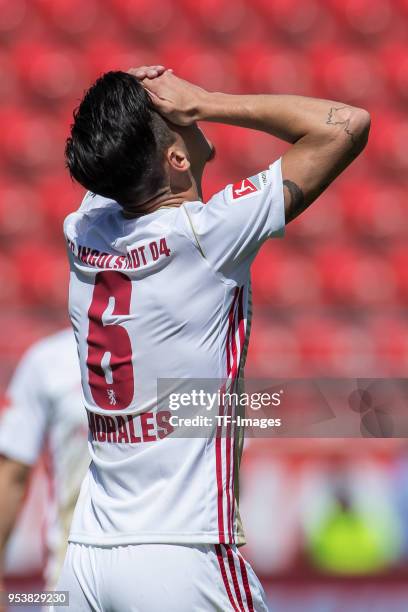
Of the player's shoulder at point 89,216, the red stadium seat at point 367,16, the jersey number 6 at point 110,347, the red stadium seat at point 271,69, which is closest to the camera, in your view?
the jersey number 6 at point 110,347

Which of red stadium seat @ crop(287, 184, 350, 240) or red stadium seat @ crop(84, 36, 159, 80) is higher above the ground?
red stadium seat @ crop(84, 36, 159, 80)

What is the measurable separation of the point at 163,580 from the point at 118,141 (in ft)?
2.96

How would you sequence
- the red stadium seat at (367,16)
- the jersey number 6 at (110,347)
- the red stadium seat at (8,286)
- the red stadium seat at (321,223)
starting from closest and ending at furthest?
the jersey number 6 at (110,347)
the red stadium seat at (8,286)
the red stadium seat at (321,223)
the red stadium seat at (367,16)

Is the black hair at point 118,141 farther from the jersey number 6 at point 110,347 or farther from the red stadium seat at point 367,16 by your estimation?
the red stadium seat at point 367,16

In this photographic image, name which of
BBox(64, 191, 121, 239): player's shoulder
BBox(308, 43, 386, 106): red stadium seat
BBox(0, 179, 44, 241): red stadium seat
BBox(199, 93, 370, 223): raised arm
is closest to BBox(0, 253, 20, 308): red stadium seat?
BBox(0, 179, 44, 241): red stadium seat

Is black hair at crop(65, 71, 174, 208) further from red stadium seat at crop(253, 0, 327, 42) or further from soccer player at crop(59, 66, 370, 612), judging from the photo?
red stadium seat at crop(253, 0, 327, 42)

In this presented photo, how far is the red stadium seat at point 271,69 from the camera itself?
793cm

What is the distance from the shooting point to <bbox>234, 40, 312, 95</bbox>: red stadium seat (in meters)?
7.93

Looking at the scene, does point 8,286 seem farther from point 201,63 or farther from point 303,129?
point 303,129

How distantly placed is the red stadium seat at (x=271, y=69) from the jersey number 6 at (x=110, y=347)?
593 centimetres

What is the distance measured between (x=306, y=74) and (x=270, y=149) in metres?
0.72

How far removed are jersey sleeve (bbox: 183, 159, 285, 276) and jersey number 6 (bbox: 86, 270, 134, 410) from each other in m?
0.21

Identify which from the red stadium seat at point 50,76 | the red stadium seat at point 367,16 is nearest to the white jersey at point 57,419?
the red stadium seat at point 50,76

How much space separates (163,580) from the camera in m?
2.07
